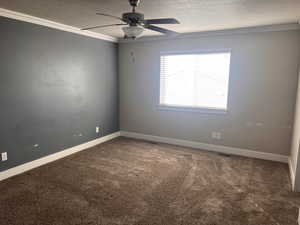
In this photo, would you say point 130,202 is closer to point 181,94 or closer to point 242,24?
point 181,94

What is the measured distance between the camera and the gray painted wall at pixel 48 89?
315 centimetres

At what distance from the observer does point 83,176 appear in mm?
3285

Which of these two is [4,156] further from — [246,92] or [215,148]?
[246,92]

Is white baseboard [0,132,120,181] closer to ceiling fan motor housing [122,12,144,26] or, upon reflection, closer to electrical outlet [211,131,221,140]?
electrical outlet [211,131,221,140]

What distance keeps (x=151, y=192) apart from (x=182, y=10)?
2.44 metres

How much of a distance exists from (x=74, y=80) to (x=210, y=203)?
319 cm

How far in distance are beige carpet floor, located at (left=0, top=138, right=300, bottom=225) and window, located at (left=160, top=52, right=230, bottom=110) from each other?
1.20 m

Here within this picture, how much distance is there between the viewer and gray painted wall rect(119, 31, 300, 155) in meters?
3.76

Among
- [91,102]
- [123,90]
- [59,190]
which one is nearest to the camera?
[59,190]

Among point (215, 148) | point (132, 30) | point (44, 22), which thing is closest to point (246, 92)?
point (215, 148)

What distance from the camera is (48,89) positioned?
145 inches

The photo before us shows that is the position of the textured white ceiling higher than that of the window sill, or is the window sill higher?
the textured white ceiling

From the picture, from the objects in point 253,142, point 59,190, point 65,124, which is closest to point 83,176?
point 59,190

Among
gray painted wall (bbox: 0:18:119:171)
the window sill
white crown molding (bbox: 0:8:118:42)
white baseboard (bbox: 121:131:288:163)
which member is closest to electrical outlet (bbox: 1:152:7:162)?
gray painted wall (bbox: 0:18:119:171)
